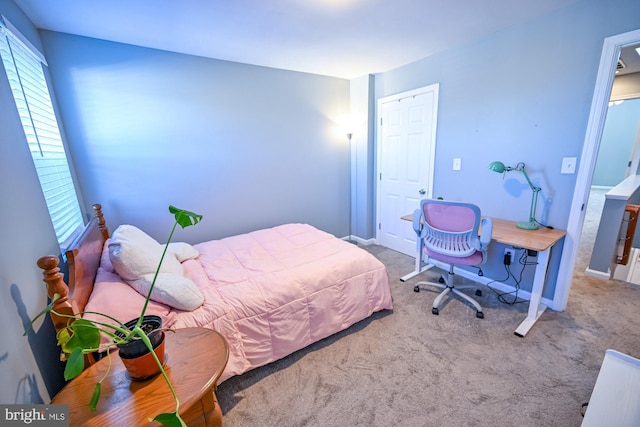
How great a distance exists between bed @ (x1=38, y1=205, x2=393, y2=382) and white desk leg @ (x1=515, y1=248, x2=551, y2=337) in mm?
1016

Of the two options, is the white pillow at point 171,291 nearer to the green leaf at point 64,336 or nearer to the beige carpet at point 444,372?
the green leaf at point 64,336

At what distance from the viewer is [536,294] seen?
79.9 inches

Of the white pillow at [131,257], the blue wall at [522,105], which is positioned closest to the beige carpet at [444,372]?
the blue wall at [522,105]

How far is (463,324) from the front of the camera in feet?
6.82

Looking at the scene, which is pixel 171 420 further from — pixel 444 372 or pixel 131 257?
pixel 444 372

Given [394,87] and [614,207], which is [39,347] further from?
[614,207]

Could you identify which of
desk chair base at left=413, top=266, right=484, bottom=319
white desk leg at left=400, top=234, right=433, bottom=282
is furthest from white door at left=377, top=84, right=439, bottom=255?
desk chair base at left=413, top=266, right=484, bottom=319

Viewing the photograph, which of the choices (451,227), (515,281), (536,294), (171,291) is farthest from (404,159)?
(171,291)

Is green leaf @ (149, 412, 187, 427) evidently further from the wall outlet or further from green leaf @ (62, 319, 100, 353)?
the wall outlet

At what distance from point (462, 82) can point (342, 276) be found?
232cm

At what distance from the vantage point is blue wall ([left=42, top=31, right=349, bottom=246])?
2.23 m

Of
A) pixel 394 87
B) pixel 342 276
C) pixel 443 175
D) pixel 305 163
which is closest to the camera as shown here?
pixel 342 276

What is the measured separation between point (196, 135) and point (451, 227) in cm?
267

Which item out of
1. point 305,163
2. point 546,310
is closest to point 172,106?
point 305,163
